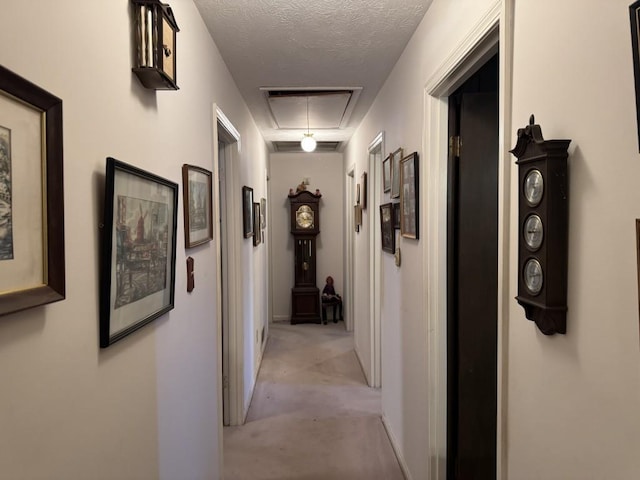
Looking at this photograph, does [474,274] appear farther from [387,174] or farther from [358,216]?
[358,216]

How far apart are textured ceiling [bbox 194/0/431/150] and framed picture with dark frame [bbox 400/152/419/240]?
2.13 feet

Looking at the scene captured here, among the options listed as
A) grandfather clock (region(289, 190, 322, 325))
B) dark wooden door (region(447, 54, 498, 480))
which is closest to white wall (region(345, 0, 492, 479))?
dark wooden door (region(447, 54, 498, 480))

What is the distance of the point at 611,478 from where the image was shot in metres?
0.76

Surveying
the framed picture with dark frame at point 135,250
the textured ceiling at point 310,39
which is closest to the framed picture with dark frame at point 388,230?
the textured ceiling at point 310,39

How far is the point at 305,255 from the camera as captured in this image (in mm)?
5797

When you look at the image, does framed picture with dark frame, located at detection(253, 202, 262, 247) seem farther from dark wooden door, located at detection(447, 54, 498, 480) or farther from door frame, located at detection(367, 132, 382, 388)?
dark wooden door, located at detection(447, 54, 498, 480)

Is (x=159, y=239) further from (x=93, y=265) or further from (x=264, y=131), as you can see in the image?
(x=264, y=131)

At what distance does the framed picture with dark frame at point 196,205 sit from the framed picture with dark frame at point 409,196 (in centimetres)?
101

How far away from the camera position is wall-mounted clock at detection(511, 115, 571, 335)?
0.87 metres

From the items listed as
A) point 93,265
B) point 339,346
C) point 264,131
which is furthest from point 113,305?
point 339,346

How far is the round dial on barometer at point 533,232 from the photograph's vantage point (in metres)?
0.91

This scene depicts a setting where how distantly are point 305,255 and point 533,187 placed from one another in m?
4.92

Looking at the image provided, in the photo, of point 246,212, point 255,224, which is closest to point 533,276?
point 246,212

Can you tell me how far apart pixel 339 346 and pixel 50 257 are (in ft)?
14.2
